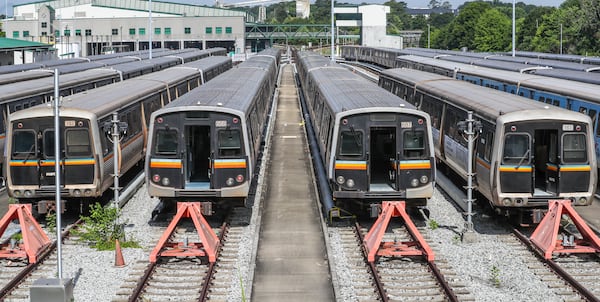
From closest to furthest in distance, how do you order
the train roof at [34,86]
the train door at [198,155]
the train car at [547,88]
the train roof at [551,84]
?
the train door at [198,155], the train car at [547,88], the train roof at [551,84], the train roof at [34,86]

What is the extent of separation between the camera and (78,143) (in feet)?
60.3

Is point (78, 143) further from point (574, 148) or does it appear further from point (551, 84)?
point (551, 84)

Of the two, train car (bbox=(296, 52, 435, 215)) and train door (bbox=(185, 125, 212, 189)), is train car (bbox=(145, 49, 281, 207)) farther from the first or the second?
train car (bbox=(296, 52, 435, 215))

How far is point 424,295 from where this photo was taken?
1351 centimetres

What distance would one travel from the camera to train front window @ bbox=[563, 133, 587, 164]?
55.4 ft

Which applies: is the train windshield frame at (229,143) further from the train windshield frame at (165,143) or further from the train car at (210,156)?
the train windshield frame at (165,143)

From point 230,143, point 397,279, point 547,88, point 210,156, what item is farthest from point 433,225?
point 547,88

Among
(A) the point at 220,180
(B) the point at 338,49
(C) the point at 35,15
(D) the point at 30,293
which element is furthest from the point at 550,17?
(D) the point at 30,293

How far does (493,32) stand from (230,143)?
9898 centimetres

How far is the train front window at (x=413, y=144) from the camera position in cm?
1758

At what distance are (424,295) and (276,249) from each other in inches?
161

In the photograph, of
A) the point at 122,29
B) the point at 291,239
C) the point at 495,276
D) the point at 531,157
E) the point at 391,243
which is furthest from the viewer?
the point at 122,29

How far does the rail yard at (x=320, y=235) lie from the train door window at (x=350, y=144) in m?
0.03

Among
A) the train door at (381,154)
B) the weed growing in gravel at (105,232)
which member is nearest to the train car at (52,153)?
the weed growing in gravel at (105,232)
